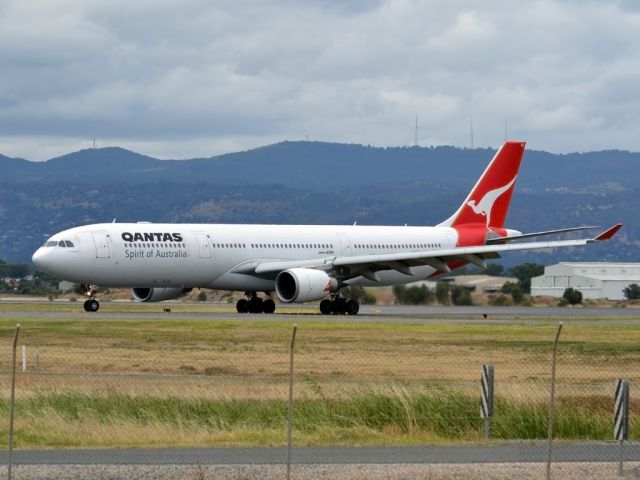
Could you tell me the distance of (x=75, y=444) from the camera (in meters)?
22.9

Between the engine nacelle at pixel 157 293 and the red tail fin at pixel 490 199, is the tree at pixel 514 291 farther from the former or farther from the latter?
the engine nacelle at pixel 157 293

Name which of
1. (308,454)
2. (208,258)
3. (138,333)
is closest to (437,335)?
(138,333)

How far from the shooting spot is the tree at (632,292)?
10706 cm

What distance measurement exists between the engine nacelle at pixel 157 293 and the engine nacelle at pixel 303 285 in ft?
15.2

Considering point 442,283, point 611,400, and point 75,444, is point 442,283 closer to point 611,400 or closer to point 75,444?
point 611,400

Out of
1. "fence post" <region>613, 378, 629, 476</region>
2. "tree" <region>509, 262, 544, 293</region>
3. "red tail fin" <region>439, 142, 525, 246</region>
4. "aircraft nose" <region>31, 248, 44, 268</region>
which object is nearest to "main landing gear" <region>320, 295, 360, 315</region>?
"red tail fin" <region>439, 142, 525, 246</region>

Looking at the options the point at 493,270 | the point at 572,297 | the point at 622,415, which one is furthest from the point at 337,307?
the point at 493,270

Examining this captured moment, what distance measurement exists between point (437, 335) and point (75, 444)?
2464cm

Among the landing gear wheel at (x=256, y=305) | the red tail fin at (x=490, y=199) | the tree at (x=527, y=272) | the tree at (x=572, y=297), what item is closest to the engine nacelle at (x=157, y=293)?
the landing gear wheel at (x=256, y=305)

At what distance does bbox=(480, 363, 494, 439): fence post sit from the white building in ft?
281

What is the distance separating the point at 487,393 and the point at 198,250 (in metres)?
37.1

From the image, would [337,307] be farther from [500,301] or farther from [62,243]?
[500,301]

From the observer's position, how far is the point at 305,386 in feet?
96.6

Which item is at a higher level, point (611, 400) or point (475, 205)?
point (475, 205)
